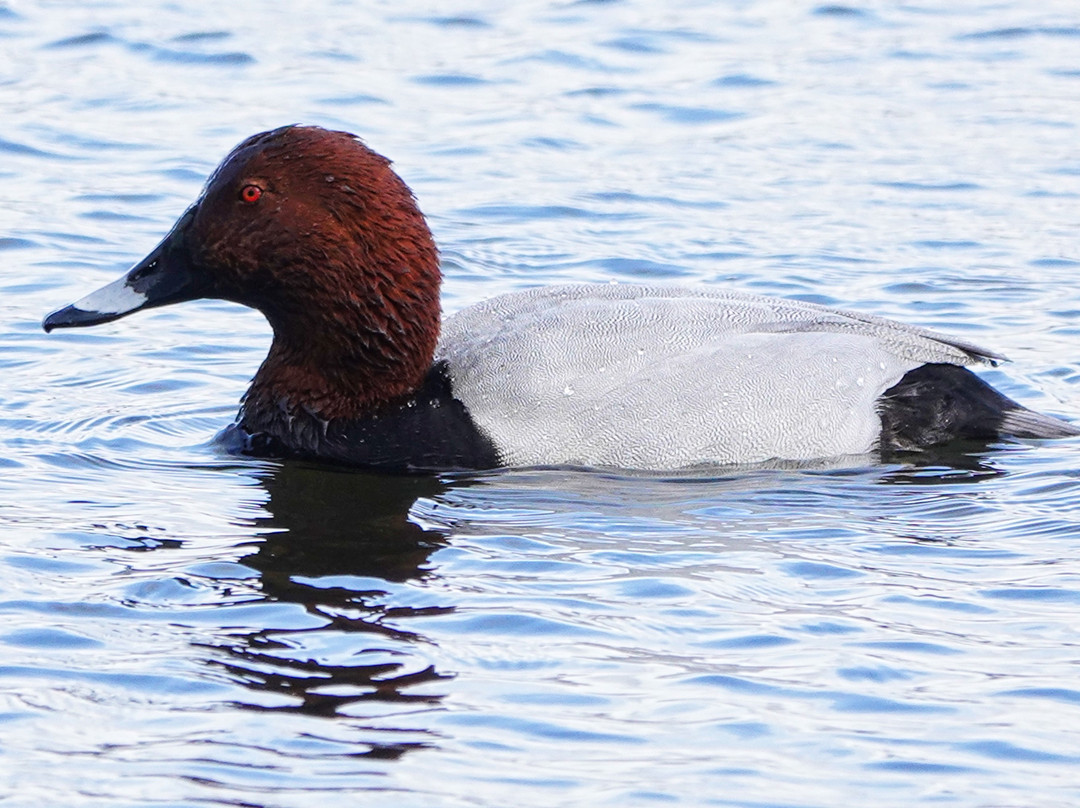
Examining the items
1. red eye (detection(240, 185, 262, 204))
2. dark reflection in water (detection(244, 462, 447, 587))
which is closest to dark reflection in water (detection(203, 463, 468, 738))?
dark reflection in water (detection(244, 462, 447, 587))

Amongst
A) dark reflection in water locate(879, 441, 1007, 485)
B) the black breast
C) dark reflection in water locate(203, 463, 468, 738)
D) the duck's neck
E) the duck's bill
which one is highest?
the duck's bill

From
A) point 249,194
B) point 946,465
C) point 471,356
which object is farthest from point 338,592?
point 946,465

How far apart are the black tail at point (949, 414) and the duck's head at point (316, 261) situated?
1814 millimetres

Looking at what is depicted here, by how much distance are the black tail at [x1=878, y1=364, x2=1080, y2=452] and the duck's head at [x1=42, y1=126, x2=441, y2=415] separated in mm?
1814

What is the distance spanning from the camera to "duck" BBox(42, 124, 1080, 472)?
7102 mm

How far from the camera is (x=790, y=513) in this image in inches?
265

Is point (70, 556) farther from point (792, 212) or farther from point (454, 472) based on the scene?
point (792, 212)

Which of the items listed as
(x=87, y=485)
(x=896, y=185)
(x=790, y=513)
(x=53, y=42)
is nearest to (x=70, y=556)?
(x=87, y=485)

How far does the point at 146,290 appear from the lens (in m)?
7.34

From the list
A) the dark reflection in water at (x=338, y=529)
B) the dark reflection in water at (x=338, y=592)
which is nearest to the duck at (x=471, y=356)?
the dark reflection in water at (x=338, y=529)

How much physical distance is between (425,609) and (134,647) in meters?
0.88

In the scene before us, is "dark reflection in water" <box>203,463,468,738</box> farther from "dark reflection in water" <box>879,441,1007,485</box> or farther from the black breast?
"dark reflection in water" <box>879,441,1007,485</box>

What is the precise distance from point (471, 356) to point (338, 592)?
158 centimetres

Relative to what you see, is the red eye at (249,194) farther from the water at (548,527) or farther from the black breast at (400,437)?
the water at (548,527)
